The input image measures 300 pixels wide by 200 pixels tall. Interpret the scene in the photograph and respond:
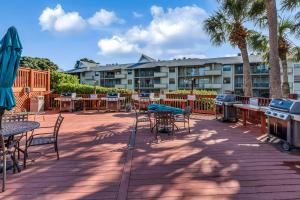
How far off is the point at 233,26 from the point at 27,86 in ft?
34.9

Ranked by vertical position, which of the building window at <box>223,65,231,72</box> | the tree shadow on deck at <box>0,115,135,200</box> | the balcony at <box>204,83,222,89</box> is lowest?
the tree shadow on deck at <box>0,115,135,200</box>

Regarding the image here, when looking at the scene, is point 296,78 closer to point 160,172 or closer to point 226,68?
point 226,68

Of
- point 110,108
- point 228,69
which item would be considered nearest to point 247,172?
point 110,108

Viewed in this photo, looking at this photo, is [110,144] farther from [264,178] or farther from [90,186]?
[264,178]

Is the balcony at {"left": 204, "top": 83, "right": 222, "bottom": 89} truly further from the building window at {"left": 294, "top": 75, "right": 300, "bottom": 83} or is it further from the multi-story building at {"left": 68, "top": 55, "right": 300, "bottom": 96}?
the building window at {"left": 294, "top": 75, "right": 300, "bottom": 83}

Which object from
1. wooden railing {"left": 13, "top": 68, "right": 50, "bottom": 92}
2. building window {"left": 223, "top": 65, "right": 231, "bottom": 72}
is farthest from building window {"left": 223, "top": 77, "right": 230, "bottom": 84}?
wooden railing {"left": 13, "top": 68, "right": 50, "bottom": 92}

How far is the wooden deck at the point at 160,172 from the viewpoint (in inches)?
115

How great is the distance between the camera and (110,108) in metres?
13.1

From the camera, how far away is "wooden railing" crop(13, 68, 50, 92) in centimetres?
1198

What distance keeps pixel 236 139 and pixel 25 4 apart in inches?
411

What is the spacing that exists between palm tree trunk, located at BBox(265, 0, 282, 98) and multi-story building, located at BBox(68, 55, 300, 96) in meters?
29.0

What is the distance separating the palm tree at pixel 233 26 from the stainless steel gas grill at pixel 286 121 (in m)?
5.62

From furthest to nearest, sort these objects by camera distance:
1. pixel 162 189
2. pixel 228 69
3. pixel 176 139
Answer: pixel 228 69, pixel 176 139, pixel 162 189

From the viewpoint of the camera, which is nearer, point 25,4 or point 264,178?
point 264,178
